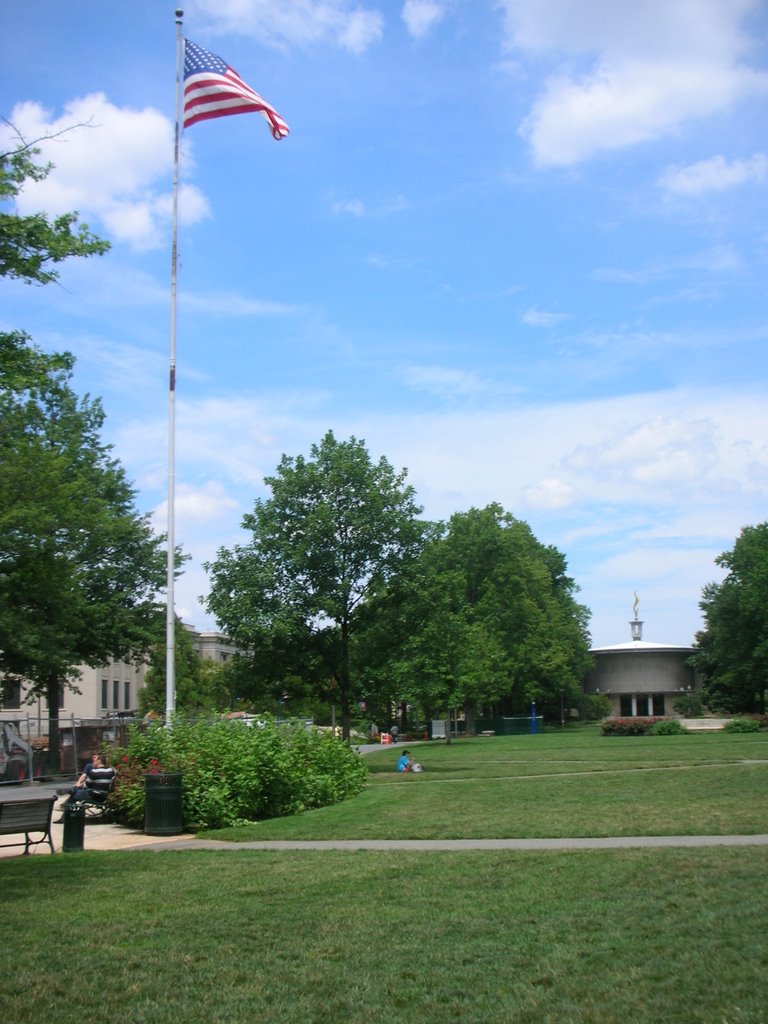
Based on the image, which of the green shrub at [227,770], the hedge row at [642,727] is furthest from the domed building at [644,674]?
the green shrub at [227,770]

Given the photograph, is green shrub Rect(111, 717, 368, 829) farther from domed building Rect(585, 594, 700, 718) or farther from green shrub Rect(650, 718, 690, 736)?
domed building Rect(585, 594, 700, 718)

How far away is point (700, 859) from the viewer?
1181cm

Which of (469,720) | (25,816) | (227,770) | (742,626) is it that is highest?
(742,626)

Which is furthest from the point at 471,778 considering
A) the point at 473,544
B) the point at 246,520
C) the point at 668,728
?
the point at 473,544

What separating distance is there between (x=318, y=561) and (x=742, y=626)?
5627 cm

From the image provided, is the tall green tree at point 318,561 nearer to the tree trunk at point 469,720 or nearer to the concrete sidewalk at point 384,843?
the concrete sidewalk at point 384,843

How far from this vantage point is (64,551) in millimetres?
36125

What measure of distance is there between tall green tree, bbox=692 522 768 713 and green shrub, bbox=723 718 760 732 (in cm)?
1434

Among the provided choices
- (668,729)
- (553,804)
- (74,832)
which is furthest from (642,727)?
(74,832)

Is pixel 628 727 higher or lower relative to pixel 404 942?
lower

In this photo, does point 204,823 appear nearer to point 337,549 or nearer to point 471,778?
point 471,778

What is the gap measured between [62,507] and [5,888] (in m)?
20.5

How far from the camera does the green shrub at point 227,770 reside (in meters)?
19.0

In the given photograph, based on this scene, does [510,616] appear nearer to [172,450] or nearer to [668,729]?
[668,729]
